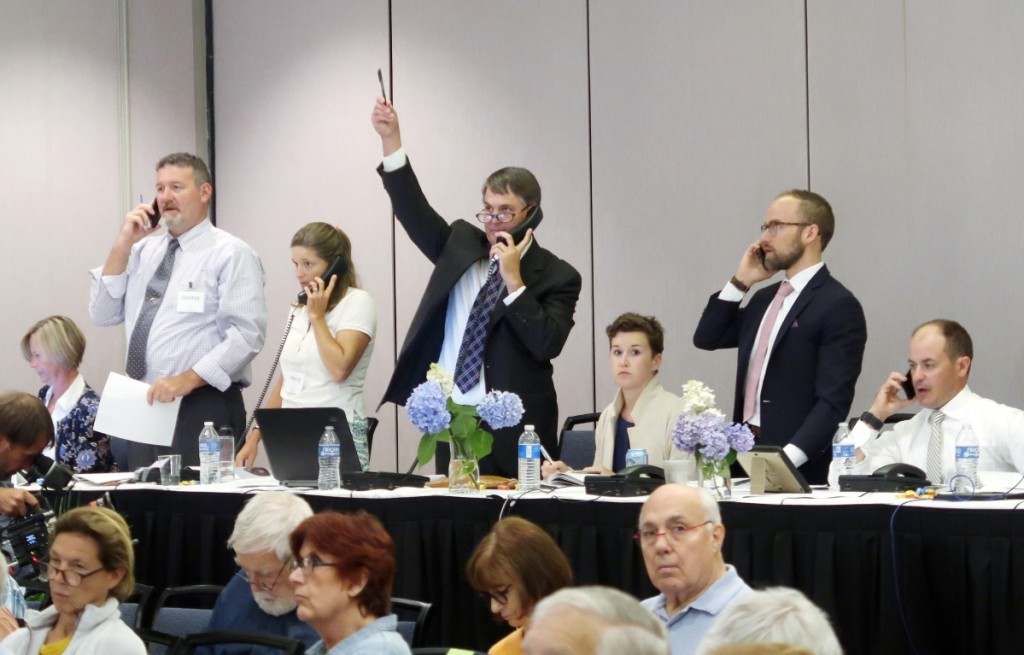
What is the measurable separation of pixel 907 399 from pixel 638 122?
2.39 metres

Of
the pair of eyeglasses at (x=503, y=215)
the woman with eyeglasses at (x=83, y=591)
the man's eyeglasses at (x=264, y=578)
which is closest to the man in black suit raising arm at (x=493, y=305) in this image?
the pair of eyeglasses at (x=503, y=215)

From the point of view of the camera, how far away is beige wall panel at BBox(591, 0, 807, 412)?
6.25m

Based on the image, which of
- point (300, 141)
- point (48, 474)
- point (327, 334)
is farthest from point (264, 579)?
point (300, 141)

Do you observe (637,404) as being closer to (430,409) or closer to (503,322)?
(503,322)

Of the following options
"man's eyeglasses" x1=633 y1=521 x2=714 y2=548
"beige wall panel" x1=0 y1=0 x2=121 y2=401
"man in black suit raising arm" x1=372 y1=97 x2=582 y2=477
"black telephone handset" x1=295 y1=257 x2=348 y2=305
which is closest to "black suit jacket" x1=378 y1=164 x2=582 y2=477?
"man in black suit raising arm" x1=372 y1=97 x2=582 y2=477

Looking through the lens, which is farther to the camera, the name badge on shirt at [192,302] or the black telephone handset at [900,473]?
the name badge on shirt at [192,302]

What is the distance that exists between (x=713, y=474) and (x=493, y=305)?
53.9 inches

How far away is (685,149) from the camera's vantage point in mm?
6477

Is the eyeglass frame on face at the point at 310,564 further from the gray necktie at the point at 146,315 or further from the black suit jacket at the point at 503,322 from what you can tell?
the gray necktie at the point at 146,315

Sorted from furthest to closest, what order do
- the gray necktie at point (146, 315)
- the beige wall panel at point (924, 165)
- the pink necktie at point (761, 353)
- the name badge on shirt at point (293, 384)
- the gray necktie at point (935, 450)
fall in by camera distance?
the beige wall panel at point (924, 165) → the gray necktie at point (146, 315) → the name badge on shirt at point (293, 384) → the pink necktie at point (761, 353) → the gray necktie at point (935, 450)

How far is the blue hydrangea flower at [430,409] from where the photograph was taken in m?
4.29

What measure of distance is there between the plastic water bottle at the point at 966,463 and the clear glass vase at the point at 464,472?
1425 millimetres

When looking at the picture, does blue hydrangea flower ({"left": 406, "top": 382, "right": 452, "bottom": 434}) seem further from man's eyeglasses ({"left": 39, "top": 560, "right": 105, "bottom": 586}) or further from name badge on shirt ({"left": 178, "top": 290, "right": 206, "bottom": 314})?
name badge on shirt ({"left": 178, "top": 290, "right": 206, "bottom": 314})

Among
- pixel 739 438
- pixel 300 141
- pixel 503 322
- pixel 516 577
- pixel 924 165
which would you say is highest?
pixel 300 141
